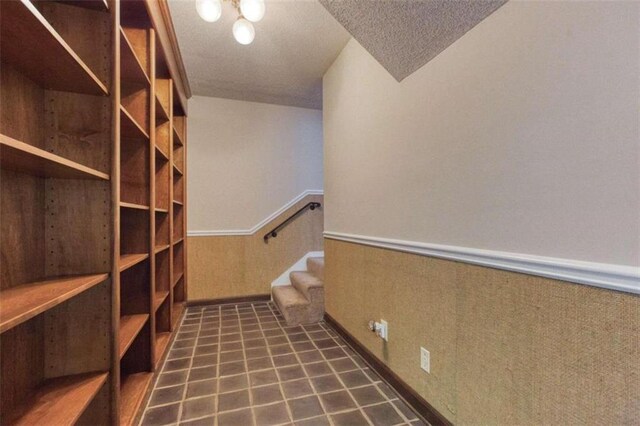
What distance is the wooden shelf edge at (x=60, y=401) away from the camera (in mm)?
900

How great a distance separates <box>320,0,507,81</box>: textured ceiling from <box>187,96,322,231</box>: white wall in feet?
7.35

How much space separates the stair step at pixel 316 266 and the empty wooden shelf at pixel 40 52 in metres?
2.53

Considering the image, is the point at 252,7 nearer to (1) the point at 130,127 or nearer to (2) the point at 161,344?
(1) the point at 130,127

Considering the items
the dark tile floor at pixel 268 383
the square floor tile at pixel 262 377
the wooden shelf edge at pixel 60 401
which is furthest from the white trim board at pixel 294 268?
the wooden shelf edge at pixel 60 401

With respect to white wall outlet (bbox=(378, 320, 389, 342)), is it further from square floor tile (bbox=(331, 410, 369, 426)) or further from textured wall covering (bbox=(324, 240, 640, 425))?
square floor tile (bbox=(331, 410, 369, 426))

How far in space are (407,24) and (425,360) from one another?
5.47 feet

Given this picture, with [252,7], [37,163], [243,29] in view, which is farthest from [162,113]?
[37,163]

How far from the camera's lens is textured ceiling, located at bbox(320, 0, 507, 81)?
3.85 ft

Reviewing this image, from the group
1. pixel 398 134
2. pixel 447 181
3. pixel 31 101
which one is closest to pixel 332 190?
pixel 398 134

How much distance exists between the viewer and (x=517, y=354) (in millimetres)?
1017

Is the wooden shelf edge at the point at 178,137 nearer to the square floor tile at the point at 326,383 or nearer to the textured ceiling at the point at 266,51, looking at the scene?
the textured ceiling at the point at 266,51

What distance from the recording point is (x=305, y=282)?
3.09 meters

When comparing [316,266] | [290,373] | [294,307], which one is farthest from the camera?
[316,266]

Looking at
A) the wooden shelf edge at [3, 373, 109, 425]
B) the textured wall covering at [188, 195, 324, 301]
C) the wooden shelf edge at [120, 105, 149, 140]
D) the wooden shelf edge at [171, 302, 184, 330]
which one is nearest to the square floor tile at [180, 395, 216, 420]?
the wooden shelf edge at [3, 373, 109, 425]
